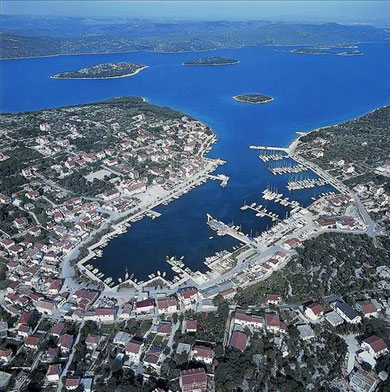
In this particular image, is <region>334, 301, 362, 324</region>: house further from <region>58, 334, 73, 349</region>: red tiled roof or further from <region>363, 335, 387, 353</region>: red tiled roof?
<region>58, 334, 73, 349</region>: red tiled roof

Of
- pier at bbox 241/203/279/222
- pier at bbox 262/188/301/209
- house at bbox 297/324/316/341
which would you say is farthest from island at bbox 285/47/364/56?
house at bbox 297/324/316/341

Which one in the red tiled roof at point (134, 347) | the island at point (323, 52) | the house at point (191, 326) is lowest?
the house at point (191, 326)

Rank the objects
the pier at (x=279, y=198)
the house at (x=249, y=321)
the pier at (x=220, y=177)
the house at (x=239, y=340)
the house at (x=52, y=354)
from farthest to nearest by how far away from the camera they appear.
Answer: the pier at (x=220, y=177) < the pier at (x=279, y=198) < the house at (x=249, y=321) < the house at (x=239, y=340) < the house at (x=52, y=354)

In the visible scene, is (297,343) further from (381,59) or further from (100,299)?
(381,59)

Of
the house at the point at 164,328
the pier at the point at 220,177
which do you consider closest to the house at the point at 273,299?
the house at the point at 164,328

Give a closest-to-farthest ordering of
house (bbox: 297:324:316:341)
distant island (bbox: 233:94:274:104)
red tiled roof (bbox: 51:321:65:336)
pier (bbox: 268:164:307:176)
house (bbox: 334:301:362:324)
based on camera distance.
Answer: house (bbox: 297:324:316:341), red tiled roof (bbox: 51:321:65:336), house (bbox: 334:301:362:324), pier (bbox: 268:164:307:176), distant island (bbox: 233:94:274:104)

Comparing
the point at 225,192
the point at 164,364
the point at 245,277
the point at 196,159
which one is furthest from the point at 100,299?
the point at 196,159

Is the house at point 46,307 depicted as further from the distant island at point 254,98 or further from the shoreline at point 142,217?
the distant island at point 254,98
